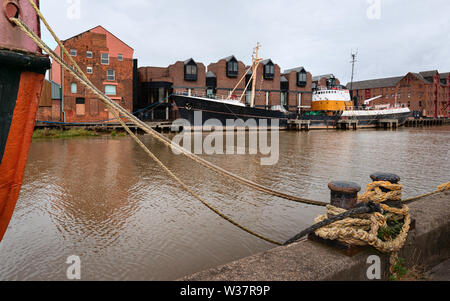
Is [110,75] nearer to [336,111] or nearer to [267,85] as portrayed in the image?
[267,85]

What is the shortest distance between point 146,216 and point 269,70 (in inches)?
1695

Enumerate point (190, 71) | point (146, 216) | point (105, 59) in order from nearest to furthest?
point (146, 216) → point (105, 59) → point (190, 71)

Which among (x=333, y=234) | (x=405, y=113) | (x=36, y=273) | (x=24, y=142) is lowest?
(x=36, y=273)

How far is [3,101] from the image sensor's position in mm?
2705

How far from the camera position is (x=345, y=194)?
8.92 feet

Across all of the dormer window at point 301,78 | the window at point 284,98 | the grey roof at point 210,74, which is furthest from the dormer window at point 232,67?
the dormer window at point 301,78

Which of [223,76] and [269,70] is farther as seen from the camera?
[269,70]

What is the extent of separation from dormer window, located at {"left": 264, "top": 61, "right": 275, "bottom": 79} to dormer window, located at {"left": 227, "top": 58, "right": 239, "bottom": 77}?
546 centimetres

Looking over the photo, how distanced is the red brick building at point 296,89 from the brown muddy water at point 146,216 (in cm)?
3886

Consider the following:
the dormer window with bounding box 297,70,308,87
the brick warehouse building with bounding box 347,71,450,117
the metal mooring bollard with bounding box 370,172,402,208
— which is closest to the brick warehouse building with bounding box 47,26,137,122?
the dormer window with bounding box 297,70,308,87

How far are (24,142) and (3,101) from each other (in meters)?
0.47

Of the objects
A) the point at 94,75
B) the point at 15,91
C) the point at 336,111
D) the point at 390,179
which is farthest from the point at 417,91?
the point at 15,91
